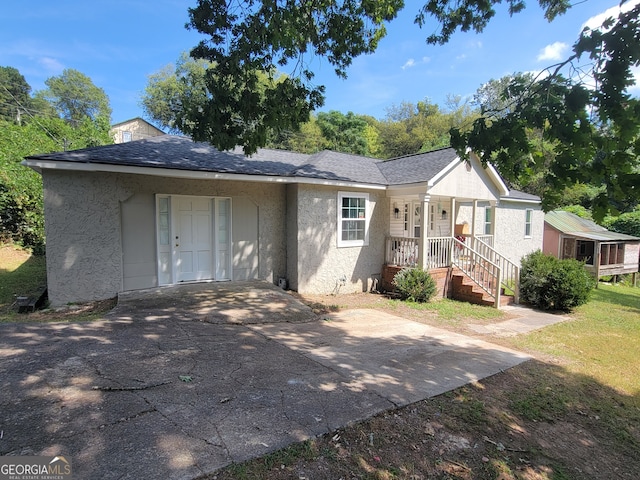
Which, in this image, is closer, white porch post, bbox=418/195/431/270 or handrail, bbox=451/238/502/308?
white porch post, bbox=418/195/431/270

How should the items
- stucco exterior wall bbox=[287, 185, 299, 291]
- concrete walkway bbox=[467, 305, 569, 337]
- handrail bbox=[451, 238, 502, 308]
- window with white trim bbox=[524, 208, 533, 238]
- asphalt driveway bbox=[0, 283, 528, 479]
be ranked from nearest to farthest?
asphalt driveway bbox=[0, 283, 528, 479], concrete walkway bbox=[467, 305, 569, 337], stucco exterior wall bbox=[287, 185, 299, 291], handrail bbox=[451, 238, 502, 308], window with white trim bbox=[524, 208, 533, 238]

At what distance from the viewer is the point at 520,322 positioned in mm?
8531

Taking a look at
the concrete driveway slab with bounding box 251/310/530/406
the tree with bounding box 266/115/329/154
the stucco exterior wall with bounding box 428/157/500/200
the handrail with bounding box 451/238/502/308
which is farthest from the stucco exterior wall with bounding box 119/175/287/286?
the tree with bounding box 266/115/329/154

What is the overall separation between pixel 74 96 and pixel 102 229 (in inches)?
2342

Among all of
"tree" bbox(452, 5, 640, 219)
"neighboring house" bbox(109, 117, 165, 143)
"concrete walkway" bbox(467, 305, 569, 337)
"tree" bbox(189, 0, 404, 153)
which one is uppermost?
"neighboring house" bbox(109, 117, 165, 143)

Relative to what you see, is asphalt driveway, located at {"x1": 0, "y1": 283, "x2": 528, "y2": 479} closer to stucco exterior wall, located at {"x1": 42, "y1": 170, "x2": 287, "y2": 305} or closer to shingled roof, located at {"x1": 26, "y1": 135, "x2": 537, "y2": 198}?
stucco exterior wall, located at {"x1": 42, "y1": 170, "x2": 287, "y2": 305}

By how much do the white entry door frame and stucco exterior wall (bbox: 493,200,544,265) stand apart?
12.0 metres

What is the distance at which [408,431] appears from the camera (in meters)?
3.26

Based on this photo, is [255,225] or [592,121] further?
[255,225]

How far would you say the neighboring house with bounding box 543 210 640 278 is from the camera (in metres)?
17.5

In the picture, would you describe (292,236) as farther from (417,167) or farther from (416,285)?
(417,167)

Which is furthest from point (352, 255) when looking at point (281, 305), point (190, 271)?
point (190, 271)

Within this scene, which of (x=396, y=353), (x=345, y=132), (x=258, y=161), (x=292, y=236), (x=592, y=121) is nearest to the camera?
(x=592, y=121)

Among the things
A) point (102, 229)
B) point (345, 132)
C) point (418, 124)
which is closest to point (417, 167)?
point (102, 229)
